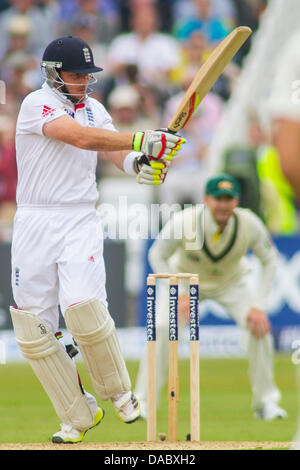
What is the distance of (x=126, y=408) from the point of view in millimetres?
4930

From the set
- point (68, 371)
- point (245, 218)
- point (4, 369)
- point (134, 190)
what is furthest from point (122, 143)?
point (134, 190)

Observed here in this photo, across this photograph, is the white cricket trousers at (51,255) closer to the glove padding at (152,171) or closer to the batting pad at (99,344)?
the batting pad at (99,344)

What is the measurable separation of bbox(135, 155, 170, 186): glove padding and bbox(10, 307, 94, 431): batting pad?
0.88m

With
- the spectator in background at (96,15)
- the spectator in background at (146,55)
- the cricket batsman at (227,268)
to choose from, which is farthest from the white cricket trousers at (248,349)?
the spectator in background at (96,15)

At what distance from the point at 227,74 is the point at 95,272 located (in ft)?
24.1

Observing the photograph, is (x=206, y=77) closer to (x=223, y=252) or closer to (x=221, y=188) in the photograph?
(x=221, y=188)

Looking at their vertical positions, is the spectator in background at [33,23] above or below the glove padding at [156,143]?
above

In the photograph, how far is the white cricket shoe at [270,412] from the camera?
6.38 meters

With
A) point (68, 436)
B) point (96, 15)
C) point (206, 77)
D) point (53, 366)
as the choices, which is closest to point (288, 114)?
point (206, 77)

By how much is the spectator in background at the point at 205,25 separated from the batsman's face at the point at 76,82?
7.23m

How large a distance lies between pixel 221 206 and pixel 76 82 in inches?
82.4

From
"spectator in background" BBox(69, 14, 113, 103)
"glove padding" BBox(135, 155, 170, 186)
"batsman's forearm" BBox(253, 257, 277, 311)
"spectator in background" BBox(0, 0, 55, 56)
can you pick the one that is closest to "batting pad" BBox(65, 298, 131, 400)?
"glove padding" BBox(135, 155, 170, 186)

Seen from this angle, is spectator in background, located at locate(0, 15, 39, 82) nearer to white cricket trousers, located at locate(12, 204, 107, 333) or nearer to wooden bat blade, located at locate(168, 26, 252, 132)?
white cricket trousers, located at locate(12, 204, 107, 333)

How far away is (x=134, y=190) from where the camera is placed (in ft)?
35.3
